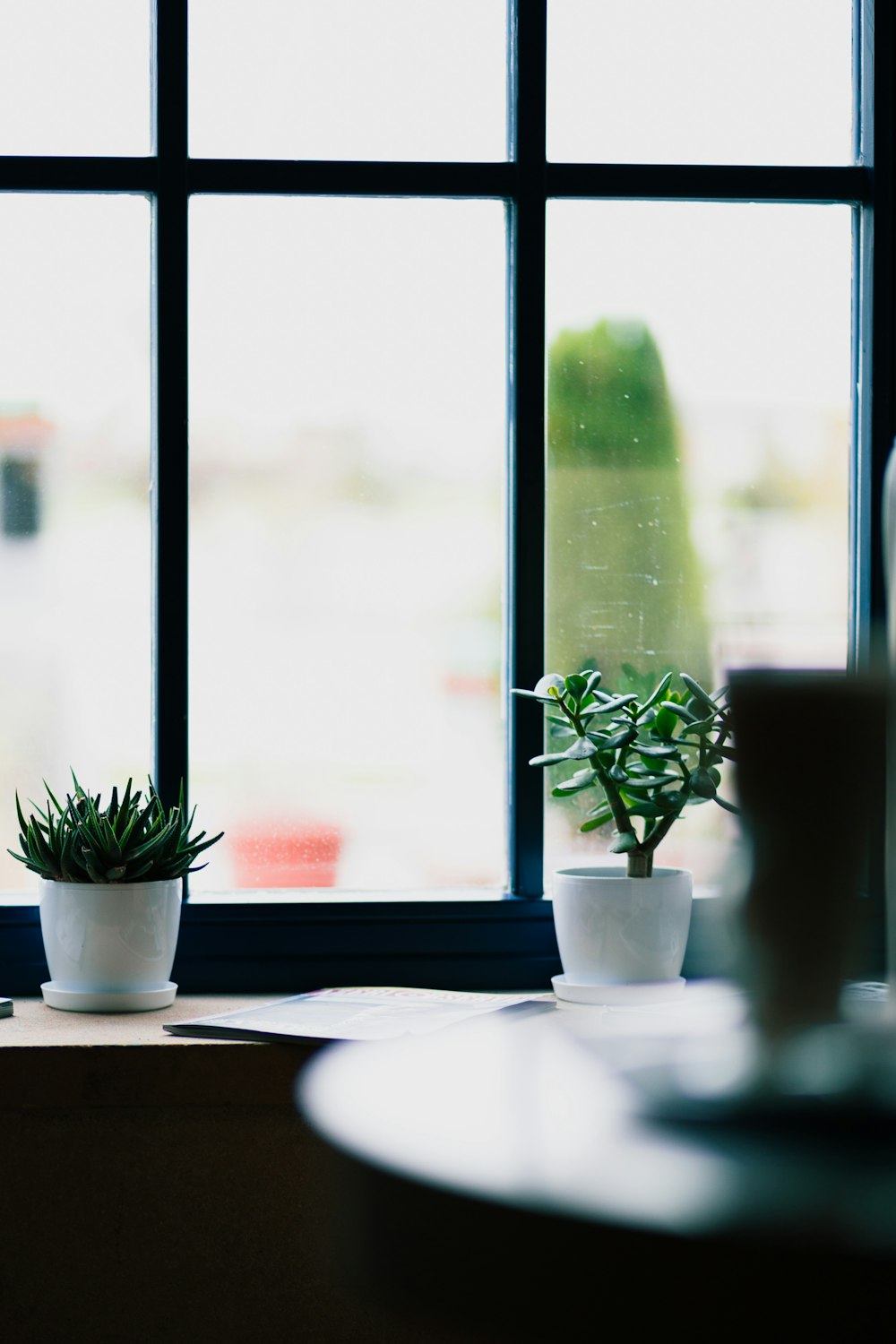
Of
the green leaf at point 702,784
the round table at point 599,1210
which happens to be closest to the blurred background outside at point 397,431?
the green leaf at point 702,784

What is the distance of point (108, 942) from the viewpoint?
2.08 m

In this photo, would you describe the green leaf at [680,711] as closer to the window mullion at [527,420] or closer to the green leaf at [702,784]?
the green leaf at [702,784]

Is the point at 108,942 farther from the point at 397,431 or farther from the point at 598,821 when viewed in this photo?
the point at 397,431

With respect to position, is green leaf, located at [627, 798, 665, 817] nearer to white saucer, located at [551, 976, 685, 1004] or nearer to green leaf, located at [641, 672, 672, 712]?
green leaf, located at [641, 672, 672, 712]

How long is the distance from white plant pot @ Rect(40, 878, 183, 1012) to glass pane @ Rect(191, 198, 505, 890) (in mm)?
272

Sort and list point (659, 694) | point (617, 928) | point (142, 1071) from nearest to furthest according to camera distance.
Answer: point (142, 1071), point (617, 928), point (659, 694)

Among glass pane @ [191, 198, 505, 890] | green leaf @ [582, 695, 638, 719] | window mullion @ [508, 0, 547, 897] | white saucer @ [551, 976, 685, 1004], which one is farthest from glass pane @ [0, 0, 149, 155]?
white saucer @ [551, 976, 685, 1004]

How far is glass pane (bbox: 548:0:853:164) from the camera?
2398 mm

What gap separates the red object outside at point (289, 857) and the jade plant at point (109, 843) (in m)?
0.20

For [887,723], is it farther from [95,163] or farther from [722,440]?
[95,163]

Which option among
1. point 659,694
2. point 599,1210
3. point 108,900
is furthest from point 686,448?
point 599,1210

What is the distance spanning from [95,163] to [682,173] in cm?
98

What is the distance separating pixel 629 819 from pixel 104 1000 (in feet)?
2.79

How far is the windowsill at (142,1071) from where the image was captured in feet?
6.15
